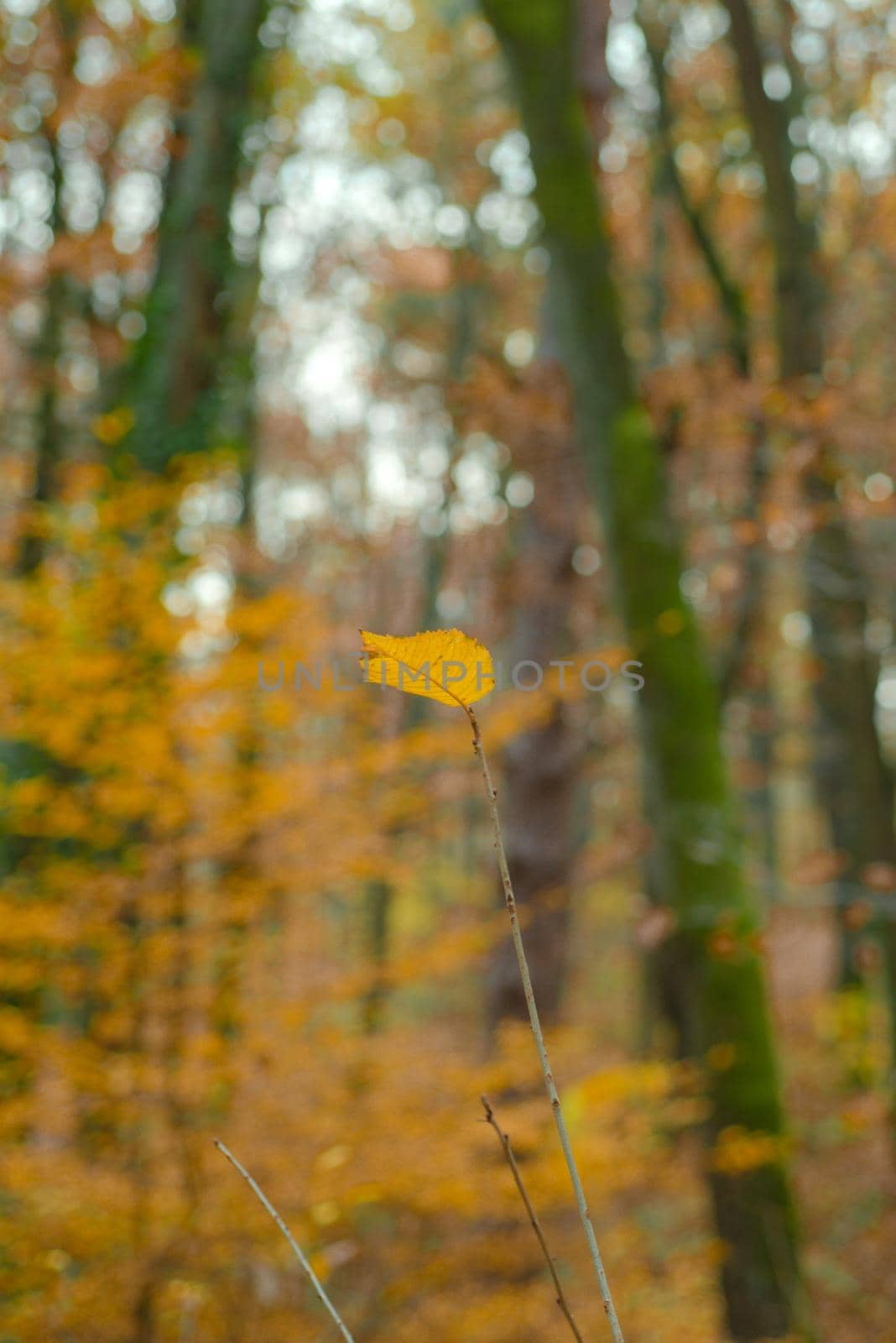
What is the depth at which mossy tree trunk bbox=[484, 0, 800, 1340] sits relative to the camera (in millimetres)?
3400

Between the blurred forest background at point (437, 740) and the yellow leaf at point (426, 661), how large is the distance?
196cm

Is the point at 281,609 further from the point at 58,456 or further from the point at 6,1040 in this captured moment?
the point at 58,456

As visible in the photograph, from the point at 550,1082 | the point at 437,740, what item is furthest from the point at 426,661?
the point at 437,740

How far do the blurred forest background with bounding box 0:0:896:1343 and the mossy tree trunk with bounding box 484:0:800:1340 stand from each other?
2 centimetres

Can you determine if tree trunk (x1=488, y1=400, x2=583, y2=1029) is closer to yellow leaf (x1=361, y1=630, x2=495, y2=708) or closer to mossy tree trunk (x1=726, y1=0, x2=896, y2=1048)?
mossy tree trunk (x1=726, y1=0, x2=896, y2=1048)

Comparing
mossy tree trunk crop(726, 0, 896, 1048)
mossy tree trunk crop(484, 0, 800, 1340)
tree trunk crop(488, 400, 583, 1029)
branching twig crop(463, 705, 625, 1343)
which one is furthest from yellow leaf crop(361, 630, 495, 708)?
tree trunk crop(488, 400, 583, 1029)

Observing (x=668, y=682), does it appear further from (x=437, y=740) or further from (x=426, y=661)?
(x=426, y=661)

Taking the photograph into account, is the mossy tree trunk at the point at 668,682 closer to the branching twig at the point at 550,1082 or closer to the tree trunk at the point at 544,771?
the tree trunk at the point at 544,771

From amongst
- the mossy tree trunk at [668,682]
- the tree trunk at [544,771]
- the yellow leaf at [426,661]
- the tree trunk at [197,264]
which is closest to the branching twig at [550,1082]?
the yellow leaf at [426,661]

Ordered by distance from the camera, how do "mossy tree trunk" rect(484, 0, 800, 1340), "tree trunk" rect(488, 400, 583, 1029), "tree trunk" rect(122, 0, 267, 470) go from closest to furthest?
"mossy tree trunk" rect(484, 0, 800, 1340) < "tree trunk" rect(122, 0, 267, 470) < "tree trunk" rect(488, 400, 583, 1029)

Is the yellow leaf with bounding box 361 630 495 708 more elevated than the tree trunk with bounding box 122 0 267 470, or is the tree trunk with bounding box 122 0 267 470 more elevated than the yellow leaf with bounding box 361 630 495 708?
the tree trunk with bounding box 122 0 267 470

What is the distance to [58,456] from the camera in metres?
6.07

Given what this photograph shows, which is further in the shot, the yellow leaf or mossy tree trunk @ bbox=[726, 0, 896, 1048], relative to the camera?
mossy tree trunk @ bbox=[726, 0, 896, 1048]

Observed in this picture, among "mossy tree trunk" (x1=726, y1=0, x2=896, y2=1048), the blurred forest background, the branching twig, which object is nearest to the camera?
the branching twig
